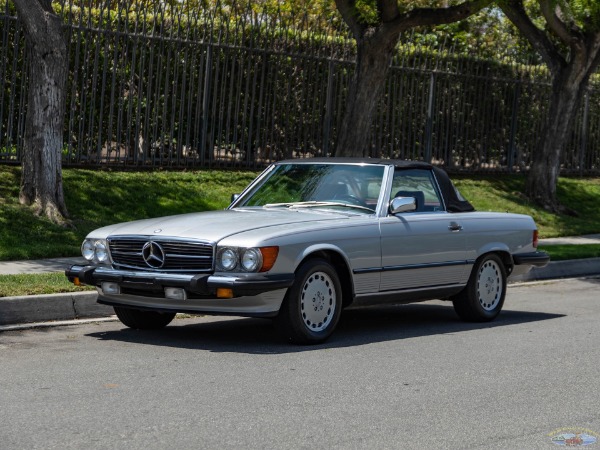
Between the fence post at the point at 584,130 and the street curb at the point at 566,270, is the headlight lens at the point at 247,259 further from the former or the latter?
the fence post at the point at 584,130

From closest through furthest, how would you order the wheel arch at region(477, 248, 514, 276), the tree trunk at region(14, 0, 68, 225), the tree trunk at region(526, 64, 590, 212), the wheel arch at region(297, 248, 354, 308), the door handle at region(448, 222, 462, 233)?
the wheel arch at region(297, 248, 354, 308), the door handle at region(448, 222, 462, 233), the wheel arch at region(477, 248, 514, 276), the tree trunk at region(14, 0, 68, 225), the tree trunk at region(526, 64, 590, 212)

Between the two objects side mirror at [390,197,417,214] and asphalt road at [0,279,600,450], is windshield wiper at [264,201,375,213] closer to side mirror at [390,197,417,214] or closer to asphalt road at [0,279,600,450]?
side mirror at [390,197,417,214]

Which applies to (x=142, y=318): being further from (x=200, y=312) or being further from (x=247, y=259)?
(x=247, y=259)

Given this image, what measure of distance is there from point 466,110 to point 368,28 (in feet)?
22.0

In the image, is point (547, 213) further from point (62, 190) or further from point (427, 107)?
point (62, 190)

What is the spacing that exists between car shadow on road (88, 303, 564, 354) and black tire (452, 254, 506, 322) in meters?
0.11

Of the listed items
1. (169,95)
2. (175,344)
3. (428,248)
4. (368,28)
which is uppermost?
(368,28)

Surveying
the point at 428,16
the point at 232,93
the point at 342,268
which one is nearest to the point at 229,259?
the point at 342,268

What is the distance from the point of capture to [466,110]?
24594 mm

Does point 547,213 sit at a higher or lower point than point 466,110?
lower

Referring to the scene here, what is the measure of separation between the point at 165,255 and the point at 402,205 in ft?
7.20

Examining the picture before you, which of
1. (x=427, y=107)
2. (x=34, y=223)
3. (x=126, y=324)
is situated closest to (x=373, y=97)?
(x=427, y=107)

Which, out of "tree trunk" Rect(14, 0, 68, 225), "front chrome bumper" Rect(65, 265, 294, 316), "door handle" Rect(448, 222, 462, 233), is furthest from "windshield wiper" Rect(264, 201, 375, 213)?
"tree trunk" Rect(14, 0, 68, 225)

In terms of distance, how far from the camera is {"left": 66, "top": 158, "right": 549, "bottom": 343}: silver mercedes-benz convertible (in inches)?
352
